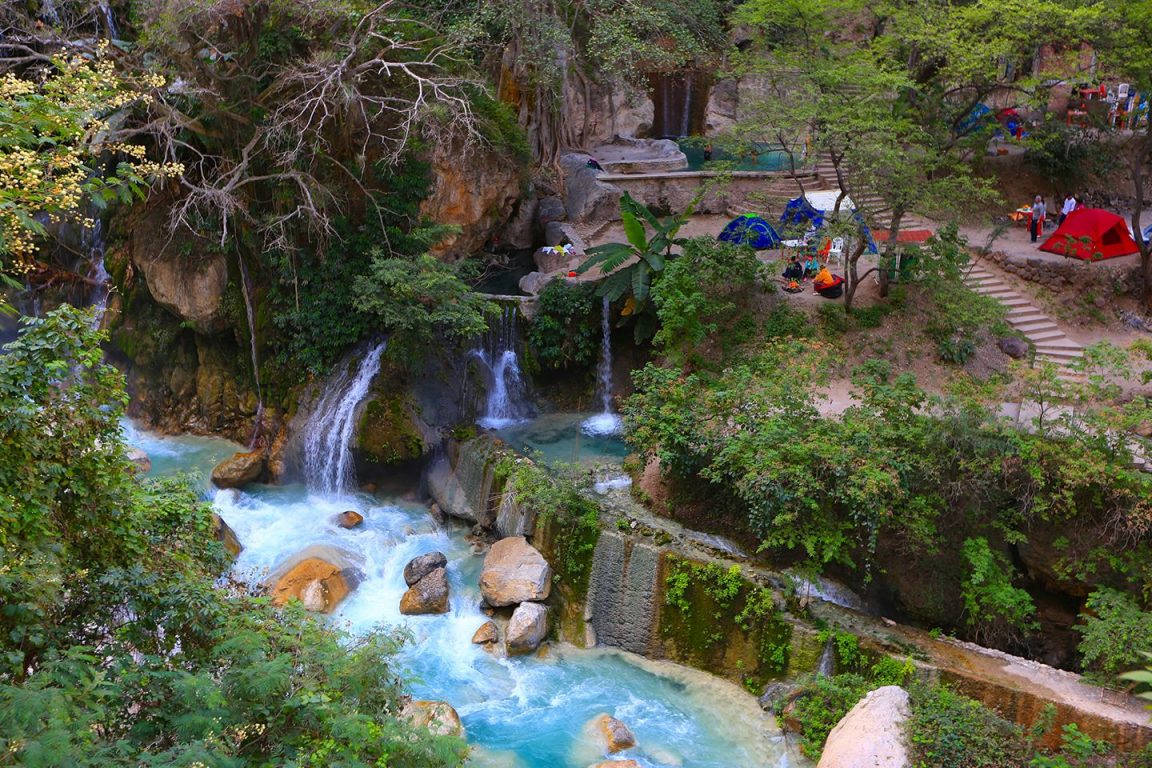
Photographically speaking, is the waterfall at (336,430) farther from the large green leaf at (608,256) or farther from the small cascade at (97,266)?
the small cascade at (97,266)

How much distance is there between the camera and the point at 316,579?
14.1 m

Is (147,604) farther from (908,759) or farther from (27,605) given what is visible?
(908,759)

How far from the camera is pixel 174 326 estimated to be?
19.2 m

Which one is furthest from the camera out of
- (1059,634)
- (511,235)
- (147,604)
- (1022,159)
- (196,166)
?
(1022,159)

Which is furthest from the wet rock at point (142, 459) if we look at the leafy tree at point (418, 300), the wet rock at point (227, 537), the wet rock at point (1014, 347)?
the wet rock at point (1014, 347)

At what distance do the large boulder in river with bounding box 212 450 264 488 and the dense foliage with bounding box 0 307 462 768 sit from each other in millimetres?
8229

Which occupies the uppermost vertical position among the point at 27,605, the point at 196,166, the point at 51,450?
the point at 196,166

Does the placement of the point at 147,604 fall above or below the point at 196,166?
below

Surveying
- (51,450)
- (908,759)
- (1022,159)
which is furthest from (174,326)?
(1022,159)

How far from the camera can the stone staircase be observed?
17798 mm

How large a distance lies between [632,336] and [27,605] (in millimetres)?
13542

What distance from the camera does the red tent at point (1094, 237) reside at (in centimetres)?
1991

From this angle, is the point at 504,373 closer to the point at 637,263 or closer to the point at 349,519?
the point at 637,263

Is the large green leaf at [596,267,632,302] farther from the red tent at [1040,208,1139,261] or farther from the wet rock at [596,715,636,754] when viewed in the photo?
the red tent at [1040,208,1139,261]
